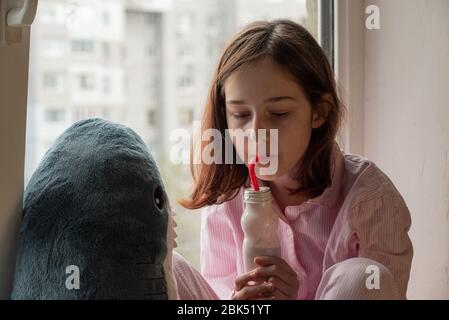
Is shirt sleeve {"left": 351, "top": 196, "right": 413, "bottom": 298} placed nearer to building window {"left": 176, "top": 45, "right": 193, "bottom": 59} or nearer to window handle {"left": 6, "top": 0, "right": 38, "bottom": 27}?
building window {"left": 176, "top": 45, "right": 193, "bottom": 59}

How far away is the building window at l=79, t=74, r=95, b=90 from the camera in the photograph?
894 millimetres

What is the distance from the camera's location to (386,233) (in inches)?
32.0

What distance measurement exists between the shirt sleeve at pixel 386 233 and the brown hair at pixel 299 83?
9cm

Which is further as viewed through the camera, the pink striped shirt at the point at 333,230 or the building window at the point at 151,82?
the building window at the point at 151,82

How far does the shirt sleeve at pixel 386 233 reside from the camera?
805 mm

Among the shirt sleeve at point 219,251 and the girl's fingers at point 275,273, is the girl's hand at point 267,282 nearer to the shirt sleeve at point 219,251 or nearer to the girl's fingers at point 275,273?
the girl's fingers at point 275,273

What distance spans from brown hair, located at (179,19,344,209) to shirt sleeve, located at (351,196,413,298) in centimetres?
9

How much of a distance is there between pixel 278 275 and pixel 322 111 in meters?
0.27

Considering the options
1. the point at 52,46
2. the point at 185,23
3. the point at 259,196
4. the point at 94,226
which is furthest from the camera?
the point at 185,23

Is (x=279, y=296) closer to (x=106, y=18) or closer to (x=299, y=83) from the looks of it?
(x=299, y=83)

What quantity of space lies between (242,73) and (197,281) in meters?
0.29

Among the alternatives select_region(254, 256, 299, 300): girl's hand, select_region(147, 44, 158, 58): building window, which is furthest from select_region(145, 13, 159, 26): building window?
select_region(254, 256, 299, 300): girl's hand

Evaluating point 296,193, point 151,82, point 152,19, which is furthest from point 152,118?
point 296,193

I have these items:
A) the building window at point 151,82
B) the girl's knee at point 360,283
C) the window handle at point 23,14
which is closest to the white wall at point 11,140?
the window handle at point 23,14
